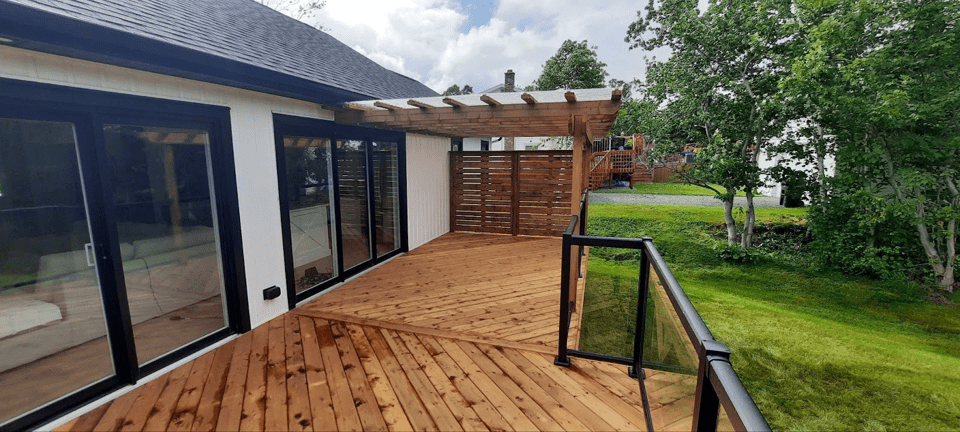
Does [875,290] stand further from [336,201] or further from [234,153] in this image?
[234,153]

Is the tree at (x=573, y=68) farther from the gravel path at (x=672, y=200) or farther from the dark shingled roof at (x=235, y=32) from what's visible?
the dark shingled roof at (x=235, y=32)

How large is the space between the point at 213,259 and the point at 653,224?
9818mm

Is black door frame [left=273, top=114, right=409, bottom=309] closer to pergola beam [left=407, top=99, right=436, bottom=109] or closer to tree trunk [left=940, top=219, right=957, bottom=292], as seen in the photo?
pergola beam [left=407, top=99, right=436, bottom=109]

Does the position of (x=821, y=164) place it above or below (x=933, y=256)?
above

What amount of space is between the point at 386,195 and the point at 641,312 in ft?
13.5

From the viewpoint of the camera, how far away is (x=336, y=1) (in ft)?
49.8

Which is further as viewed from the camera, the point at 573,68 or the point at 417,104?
the point at 573,68

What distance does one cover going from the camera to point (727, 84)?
23.7ft

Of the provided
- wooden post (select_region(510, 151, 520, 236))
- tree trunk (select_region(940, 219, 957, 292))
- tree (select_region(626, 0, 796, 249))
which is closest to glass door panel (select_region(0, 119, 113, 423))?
wooden post (select_region(510, 151, 520, 236))

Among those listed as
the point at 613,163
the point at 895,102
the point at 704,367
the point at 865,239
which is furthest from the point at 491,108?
the point at 613,163

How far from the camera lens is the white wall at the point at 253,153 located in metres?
2.69

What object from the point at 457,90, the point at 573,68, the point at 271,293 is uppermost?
the point at 457,90

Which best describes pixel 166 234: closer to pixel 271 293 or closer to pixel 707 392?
pixel 271 293

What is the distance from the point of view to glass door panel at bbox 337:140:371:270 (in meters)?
4.68
